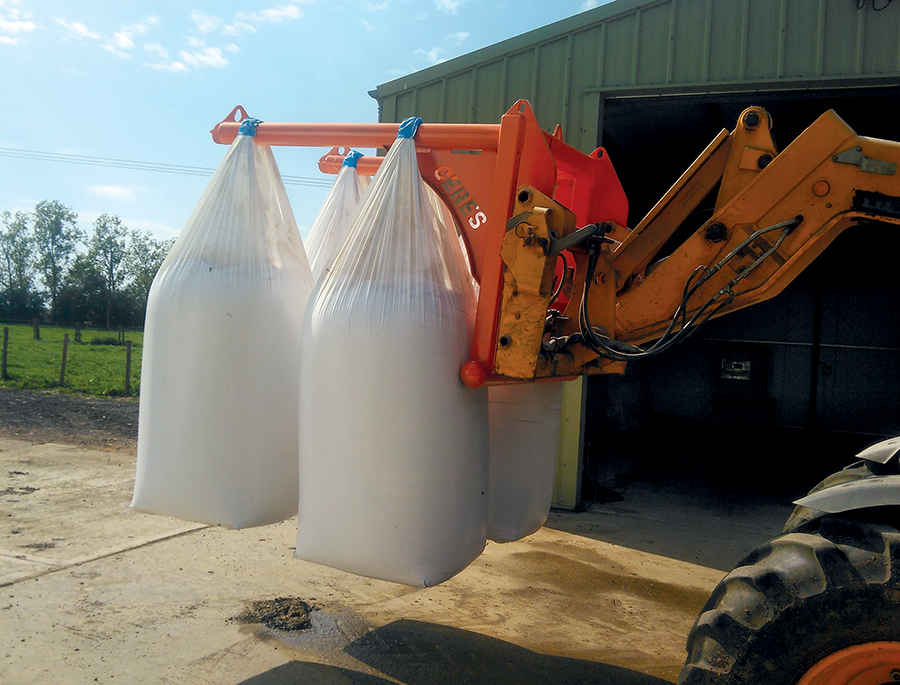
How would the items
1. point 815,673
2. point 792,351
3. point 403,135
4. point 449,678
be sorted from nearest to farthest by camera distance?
point 815,673 → point 403,135 → point 449,678 → point 792,351

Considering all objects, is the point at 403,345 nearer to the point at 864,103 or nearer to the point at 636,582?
the point at 636,582

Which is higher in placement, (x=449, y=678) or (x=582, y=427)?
(x=582, y=427)

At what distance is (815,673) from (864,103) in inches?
287

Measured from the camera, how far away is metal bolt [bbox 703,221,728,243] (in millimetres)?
2678

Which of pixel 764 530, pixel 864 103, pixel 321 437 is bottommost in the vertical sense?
pixel 764 530

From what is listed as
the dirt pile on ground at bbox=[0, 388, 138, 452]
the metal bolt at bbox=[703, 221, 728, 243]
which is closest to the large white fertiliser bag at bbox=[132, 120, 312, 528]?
the metal bolt at bbox=[703, 221, 728, 243]

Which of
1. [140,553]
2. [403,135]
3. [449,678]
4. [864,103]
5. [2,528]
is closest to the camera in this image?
[403,135]

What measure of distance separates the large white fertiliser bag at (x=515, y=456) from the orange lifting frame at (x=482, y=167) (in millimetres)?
582

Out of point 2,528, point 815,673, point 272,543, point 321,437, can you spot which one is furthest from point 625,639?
point 2,528

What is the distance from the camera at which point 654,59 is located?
632 centimetres

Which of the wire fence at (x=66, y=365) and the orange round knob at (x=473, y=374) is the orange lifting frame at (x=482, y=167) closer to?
the orange round knob at (x=473, y=374)

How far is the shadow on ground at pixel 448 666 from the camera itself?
127 inches

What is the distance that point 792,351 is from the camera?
12195 mm

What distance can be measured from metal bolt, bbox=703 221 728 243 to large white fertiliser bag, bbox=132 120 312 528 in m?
1.85
